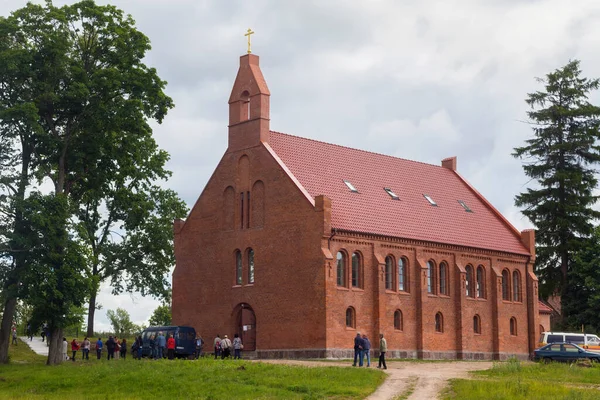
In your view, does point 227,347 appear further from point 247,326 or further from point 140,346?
point 140,346

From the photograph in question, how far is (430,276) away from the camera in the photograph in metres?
55.9

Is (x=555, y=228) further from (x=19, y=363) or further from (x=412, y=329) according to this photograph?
(x=19, y=363)

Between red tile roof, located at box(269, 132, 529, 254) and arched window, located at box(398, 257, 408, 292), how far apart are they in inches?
59.1

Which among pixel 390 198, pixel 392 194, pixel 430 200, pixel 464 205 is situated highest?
pixel 464 205

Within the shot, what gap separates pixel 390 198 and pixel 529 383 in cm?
2455

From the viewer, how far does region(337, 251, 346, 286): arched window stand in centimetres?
4997

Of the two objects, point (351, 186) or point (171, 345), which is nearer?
point (171, 345)

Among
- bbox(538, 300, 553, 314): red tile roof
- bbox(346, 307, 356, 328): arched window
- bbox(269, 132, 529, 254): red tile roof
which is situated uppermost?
bbox(269, 132, 529, 254): red tile roof

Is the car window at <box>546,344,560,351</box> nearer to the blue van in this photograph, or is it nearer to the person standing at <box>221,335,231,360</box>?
the person standing at <box>221,335,231,360</box>

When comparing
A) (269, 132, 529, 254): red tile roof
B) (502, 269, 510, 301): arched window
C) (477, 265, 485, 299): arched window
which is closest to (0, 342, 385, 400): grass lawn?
(269, 132, 529, 254): red tile roof

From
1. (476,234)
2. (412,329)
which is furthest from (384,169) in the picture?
(412,329)

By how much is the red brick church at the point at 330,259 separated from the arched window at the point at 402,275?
0.08m

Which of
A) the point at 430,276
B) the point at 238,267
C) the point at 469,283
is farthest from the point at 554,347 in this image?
the point at 238,267

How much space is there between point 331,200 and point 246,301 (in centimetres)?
745
